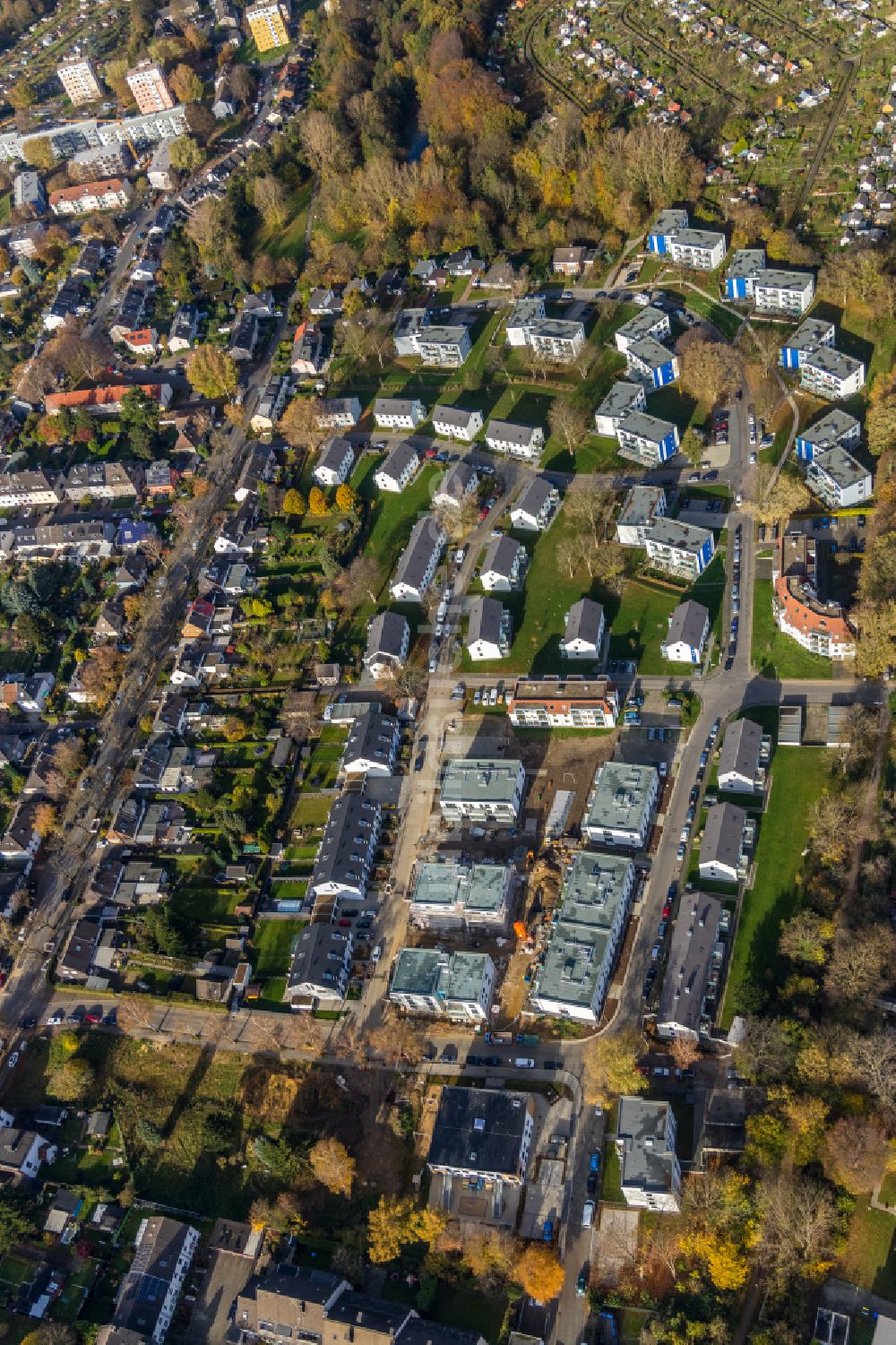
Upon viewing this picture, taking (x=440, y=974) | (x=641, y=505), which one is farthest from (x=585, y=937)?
(x=641, y=505)

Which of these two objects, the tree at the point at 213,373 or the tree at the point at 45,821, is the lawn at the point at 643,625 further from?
the tree at the point at 213,373

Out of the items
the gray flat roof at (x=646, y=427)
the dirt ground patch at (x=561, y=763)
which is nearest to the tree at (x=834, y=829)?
the dirt ground patch at (x=561, y=763)

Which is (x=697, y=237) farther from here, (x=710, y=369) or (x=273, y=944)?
(x=273, y=944)

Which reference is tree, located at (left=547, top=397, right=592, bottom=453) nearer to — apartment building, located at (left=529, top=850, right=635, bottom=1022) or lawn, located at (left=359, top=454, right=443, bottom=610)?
lawn, located at (left=359, top=454, right=443, bottom=610)

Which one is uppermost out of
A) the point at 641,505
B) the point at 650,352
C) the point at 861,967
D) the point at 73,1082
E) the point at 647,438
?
the point at 650,352

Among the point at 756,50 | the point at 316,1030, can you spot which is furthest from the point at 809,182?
the point at 316,1030

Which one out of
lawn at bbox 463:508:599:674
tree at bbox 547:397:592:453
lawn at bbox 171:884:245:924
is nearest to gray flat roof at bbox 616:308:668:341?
tree at bbox 547:397:592:453

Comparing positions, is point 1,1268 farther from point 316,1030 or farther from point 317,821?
point 317,821

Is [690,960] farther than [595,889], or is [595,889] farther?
[595,889]

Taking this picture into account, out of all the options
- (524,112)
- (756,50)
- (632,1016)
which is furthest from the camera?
(524,112)
